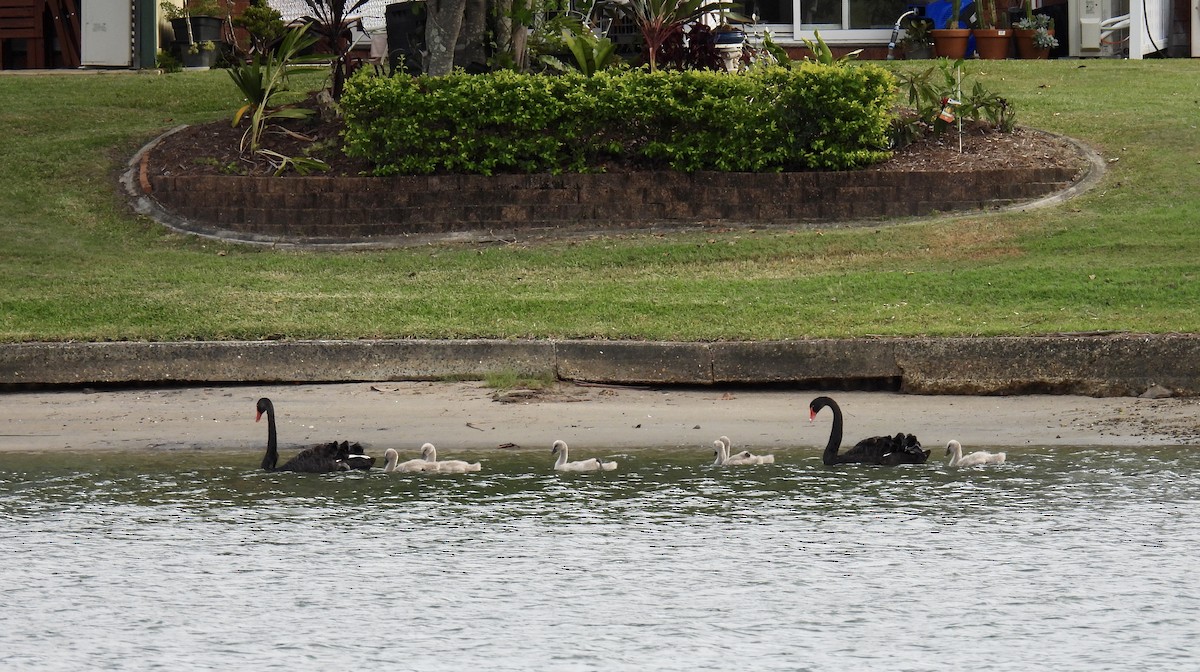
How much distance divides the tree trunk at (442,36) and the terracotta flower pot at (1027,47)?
10.6 meters

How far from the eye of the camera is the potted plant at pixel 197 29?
2583 cm

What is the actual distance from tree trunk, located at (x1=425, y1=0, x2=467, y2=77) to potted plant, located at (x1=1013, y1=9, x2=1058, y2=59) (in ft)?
34.7

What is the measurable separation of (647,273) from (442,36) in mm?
4645

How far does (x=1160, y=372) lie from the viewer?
36.4 ft

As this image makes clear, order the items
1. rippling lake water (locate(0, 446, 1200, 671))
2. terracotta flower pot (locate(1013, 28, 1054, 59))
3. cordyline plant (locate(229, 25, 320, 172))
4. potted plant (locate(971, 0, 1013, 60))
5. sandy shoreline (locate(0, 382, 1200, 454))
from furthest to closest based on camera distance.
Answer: terracotta flower pot (locate(1013, 28, 1054, 59)) < potted plant (locate(971, 0, 1013, 60)) < cordyline plant (locate(229, 25, 320, 172)) < sandy shoreline (locate(0, 382, 1200, 454)) < rippling lake water (locate(0, 446, 1200, 671))

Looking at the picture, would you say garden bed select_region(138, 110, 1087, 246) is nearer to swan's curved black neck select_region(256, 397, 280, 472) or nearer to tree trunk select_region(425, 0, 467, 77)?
tree trunk select_region(425, 0, 467, 77)

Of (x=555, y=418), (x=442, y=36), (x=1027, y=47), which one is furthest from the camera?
(x=1027, y=47)

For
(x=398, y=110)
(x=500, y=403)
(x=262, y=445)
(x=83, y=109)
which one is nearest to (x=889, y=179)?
(x=398, y=110)

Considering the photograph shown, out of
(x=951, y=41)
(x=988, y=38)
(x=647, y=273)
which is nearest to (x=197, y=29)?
(x=951, y=41)

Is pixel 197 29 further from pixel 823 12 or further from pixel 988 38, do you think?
pixel 988 38

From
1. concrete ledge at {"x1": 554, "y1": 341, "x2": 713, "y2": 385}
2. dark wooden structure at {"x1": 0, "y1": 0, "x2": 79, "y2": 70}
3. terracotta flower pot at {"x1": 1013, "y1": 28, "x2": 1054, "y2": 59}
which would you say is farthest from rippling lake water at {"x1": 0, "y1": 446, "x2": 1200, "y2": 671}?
dark wooden structure at {"x1": 0, "y1": 0, "x2": 79, "y2": 70}

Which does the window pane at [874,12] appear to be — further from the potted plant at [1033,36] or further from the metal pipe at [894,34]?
the potted plant at [1033,36]

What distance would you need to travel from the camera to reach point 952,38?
2412cm

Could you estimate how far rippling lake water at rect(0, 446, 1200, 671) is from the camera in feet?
A: 24.1
